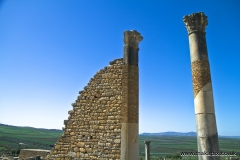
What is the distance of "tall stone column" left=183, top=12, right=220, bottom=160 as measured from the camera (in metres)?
6.72

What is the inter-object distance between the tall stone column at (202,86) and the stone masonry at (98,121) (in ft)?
7.47

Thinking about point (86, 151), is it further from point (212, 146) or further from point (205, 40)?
point (205, 40)

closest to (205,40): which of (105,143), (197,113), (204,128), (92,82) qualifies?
(197,113)

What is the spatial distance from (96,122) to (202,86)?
13.6ft

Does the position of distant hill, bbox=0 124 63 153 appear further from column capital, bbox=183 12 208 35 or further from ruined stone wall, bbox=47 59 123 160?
column capital, bbox=183 12 208 35

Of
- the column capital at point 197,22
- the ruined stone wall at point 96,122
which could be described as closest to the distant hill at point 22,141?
the ruined stone wall at point 96,122

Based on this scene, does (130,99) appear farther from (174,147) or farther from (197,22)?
(174,147)

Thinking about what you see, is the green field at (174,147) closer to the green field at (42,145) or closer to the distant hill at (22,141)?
the green field at (42,145)

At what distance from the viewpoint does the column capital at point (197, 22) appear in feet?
25.3

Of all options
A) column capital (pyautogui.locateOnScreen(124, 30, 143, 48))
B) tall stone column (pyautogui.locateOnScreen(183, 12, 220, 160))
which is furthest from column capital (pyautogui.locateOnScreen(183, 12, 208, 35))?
column capital (pyautogui.locateOnScreen(124, 30, 143, 48))

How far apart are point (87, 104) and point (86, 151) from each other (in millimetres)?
1810

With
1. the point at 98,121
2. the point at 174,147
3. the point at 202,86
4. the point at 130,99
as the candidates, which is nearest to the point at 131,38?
the point at 130,99

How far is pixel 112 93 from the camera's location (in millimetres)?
7984

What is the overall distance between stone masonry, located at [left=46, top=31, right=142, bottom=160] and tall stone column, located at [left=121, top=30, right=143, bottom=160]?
0.20 ft
